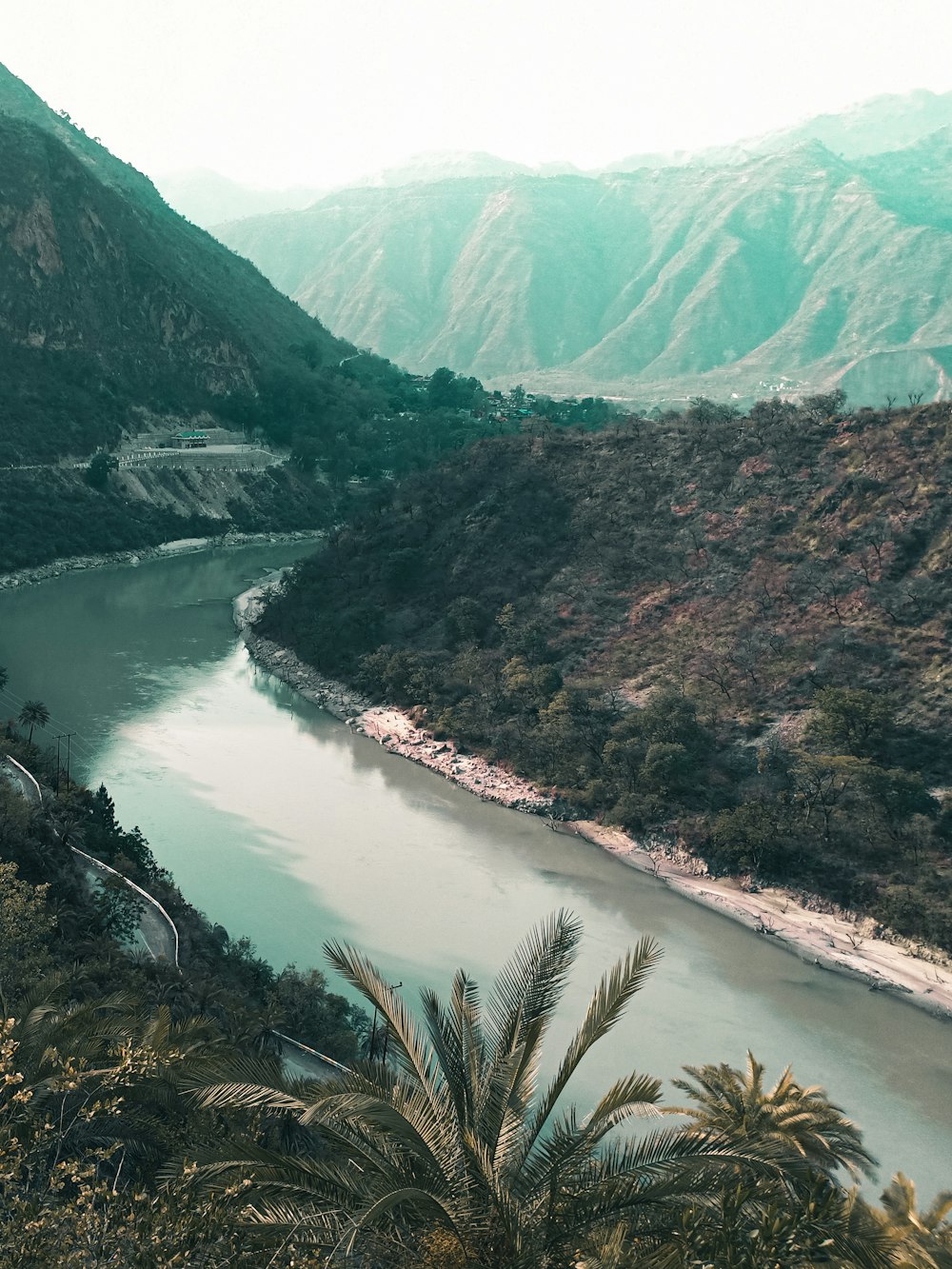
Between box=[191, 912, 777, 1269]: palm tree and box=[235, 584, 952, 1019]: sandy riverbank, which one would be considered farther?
box=[235, 584, 952, 1019]: sandy riverbank

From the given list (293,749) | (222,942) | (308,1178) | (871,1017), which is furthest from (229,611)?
(308,1178)

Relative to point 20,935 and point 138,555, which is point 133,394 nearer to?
point 138,555

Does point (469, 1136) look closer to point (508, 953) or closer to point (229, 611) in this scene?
point (508, 953)

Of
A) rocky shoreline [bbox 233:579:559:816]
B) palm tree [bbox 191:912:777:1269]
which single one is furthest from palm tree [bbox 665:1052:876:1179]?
rocky shoreline [bbox 233:579:559:816]

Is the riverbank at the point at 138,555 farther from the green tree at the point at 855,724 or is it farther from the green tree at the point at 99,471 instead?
the green tree at the point at 855,724

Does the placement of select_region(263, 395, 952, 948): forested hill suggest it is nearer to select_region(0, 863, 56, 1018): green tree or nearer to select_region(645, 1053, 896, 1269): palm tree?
select_region(0, 863, 56, 1018): green tree
